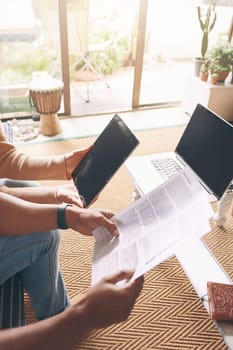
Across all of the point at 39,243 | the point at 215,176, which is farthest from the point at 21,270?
the point at 215,176

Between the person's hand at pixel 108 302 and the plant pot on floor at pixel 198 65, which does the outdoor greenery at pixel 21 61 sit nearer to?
the plant pot on floor at pixel 198 65

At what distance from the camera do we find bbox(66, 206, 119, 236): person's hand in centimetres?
84

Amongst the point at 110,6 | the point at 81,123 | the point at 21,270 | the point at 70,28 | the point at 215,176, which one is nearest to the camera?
the point at 21,270

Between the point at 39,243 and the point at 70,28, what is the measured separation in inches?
87.3

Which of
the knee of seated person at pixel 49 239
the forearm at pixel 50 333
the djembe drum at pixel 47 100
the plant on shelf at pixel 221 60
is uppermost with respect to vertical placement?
the plant on shelf at pixel 221 60

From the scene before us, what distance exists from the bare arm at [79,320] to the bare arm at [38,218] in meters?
0.23

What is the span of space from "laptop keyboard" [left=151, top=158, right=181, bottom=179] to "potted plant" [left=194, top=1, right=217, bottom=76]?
65.5 inches

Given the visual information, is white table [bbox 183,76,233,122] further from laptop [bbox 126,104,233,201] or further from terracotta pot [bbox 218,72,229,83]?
laptop [bbox 126,104,233,201]

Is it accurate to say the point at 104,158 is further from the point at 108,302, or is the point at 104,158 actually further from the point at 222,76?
the point at 222,76

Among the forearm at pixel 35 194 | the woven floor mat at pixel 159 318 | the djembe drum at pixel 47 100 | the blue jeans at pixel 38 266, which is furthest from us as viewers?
the djembe drum at pixel 47 100

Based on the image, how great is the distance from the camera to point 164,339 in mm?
1121

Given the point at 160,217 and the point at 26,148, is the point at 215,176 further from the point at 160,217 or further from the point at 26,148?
the point at 26,148

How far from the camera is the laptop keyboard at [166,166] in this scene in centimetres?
132

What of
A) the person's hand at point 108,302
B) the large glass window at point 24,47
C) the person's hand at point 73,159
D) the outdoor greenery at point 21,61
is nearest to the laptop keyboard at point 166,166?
the person's hand at point 73,159
